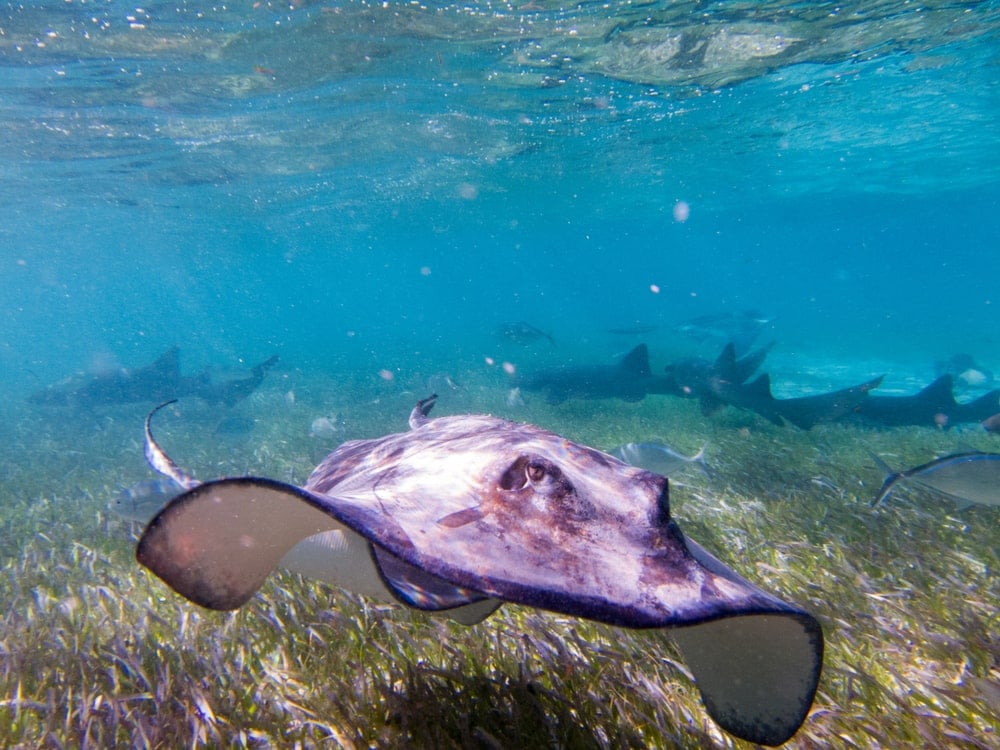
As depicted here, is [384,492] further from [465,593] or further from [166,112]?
[166,112]

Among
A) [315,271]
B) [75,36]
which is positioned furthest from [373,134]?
[315,271]

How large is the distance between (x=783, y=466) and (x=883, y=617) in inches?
199

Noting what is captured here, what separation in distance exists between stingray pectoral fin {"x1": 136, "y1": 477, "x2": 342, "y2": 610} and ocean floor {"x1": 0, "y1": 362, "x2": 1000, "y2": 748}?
3.91ft

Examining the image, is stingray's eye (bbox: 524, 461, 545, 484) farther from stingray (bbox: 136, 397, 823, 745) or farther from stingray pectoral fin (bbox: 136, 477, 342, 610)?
stingray pectoral fin (bbox: 136, 477, 342, 610)

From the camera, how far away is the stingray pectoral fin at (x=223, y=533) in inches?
57.0

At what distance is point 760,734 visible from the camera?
1.65 metres

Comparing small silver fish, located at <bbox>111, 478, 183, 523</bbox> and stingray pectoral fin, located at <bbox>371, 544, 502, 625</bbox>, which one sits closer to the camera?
stingray pectoral fin, located at <bbox>371, 544, 502, 625</bbox>

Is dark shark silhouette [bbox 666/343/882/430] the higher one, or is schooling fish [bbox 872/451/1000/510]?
schooling fish [bbox 872/451/1000/510]

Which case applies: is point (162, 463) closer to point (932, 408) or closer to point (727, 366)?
point (727, 366)

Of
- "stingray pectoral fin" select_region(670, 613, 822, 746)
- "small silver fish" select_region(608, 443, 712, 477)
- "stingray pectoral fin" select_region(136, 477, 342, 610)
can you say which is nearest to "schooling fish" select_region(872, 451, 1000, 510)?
"small silver fish" select_region(608, 443, 712, 477)

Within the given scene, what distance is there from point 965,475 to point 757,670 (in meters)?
3.95

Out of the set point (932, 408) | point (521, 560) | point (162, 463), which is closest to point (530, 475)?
point (521, 560)

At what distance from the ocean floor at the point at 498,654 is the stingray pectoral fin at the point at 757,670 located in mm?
779

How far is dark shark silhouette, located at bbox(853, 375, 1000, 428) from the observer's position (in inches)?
392
